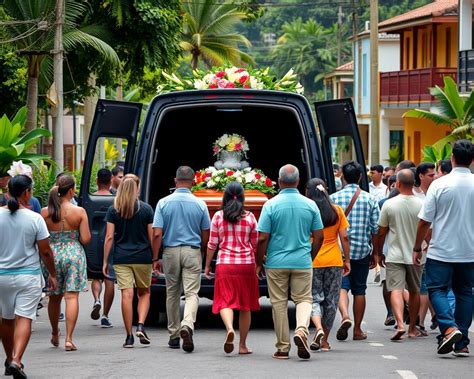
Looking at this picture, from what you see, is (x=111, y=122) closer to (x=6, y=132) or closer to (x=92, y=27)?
(x=6, y=132)

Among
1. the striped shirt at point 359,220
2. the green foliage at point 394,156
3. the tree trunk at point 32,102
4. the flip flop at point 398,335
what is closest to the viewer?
the flip flop at point 398,335

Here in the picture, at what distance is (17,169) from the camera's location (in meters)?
15.1

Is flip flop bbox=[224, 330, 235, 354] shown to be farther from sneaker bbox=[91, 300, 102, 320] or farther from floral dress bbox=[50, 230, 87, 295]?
sneaker bbox=[91, 300, 102, 320]

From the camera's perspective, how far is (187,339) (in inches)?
519

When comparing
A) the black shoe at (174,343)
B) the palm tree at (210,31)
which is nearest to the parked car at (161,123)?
the black shoe at (174,343)

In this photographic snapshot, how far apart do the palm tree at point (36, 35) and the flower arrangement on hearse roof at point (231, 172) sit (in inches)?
336

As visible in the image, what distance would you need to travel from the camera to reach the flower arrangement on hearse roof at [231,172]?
1630cm

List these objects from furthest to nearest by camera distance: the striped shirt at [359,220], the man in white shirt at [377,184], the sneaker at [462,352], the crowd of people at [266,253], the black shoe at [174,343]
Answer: the man in white shirt at [377,184], the striped shirt at [359,220], the black shoe at [174,343], the sneaker at [462,352], the crowd of people at [266,253]

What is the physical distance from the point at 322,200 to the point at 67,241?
271cm

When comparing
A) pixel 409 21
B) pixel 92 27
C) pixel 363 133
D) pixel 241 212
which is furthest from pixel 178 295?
pixel 363 133

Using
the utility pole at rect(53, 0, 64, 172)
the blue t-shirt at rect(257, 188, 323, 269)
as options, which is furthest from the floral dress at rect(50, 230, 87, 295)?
the utility pole at rect(53, 0, 64, 172)

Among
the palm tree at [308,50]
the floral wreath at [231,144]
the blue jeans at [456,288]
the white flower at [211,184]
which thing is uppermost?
the palm tree at [308,50]

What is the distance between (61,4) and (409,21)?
2538cm

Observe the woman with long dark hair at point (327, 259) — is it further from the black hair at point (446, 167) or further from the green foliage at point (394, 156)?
the green foliage at point (394, 156)
